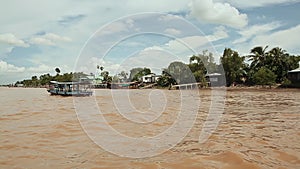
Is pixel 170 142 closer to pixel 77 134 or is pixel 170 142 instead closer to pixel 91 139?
pixel 91 139

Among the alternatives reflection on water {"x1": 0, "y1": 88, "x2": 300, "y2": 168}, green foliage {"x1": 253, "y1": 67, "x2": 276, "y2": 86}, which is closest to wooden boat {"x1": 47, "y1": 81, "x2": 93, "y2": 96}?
reflection on water {"x1": 0, "y1": 88, "x2": 300, "y2": 168}

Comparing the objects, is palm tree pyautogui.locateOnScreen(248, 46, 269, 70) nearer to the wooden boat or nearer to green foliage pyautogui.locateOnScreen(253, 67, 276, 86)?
green foliage pyautogui.locateOnScreen(253, 67, 276, 86)

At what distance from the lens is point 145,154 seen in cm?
407

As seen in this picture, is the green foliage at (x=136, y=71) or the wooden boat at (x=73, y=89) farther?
the wooden boat at (x=73, y=89)

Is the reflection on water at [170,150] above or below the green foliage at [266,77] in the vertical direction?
below

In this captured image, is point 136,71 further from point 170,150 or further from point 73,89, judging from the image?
point 170,150

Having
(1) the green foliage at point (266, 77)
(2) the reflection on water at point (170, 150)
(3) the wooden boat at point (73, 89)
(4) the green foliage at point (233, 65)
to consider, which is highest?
(4) the green foliage at point (233, 65)

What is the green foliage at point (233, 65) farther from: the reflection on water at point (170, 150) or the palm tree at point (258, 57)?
the reflection on water at point (170, 150)

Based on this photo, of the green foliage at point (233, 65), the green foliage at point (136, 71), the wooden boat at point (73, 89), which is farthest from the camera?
the green foliage at point (233, 65)

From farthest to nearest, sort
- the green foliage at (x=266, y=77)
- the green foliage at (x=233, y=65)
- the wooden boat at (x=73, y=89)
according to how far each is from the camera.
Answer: the green foliage at (x=233, y=65) → the green foliage at (x=266, y=77) → the wooden boat at (x=73, y=89)

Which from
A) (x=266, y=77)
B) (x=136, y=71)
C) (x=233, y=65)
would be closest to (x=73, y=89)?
(x=136, y=71)

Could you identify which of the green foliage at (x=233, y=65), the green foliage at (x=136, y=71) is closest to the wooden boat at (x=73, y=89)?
the green foliage at (x=136, y=71)

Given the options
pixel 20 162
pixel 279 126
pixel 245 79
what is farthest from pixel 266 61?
pixel 20 162

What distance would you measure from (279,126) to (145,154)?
384cm
